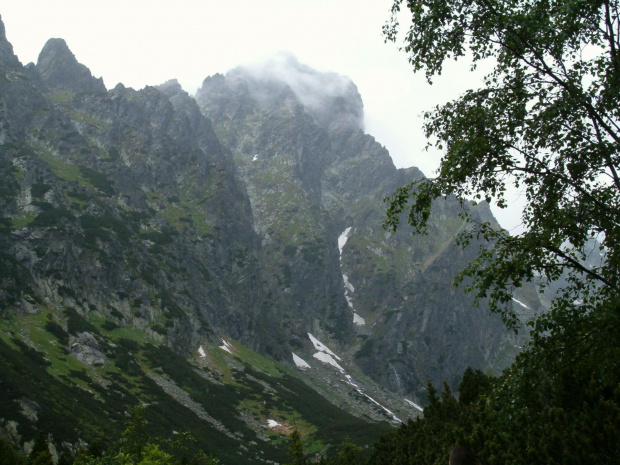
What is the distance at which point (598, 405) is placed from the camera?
10.9 meters

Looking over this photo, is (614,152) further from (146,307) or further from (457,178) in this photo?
(146,307)

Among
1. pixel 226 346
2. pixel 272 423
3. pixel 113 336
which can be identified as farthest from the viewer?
pixel 226 346

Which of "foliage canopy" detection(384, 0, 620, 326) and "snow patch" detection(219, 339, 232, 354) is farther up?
"foliage canopy" detection(384, 0, 620, 326)

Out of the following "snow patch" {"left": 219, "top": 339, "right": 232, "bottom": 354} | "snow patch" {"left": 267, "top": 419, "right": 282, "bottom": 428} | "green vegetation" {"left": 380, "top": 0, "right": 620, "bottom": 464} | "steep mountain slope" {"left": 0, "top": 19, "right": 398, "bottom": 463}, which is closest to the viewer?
"green vegetation" {"left": 380, "top": 0, "right": 620, "bottom": 464}

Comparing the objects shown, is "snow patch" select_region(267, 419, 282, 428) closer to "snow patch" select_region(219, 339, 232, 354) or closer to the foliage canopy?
"snow patch" select_region(219, 339, 232, 354)

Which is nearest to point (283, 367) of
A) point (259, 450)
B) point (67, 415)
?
point (259, 450)

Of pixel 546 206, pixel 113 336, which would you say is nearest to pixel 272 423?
pixel 113 336

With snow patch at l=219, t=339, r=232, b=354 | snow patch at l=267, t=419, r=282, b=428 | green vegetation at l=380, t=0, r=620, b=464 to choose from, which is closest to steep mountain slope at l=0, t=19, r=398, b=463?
snow patch at l=219, t=339, r=232, b=354

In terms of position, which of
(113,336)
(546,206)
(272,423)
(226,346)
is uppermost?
(546,206)

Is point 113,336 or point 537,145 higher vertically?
point 537,145

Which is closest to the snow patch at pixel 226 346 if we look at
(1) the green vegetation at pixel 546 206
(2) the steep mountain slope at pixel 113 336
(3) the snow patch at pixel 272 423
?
(2) the steep mountain slope at pixel 113 336

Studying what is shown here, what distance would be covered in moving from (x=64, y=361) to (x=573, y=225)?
109516 millimetres

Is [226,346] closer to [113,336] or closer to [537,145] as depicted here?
[113,336]

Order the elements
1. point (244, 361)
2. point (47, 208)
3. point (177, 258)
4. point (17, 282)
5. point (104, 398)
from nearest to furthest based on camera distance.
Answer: point (104, 398) < point (17, 282) < point (47, 208) < point (244, 361) < point (177, 258)
